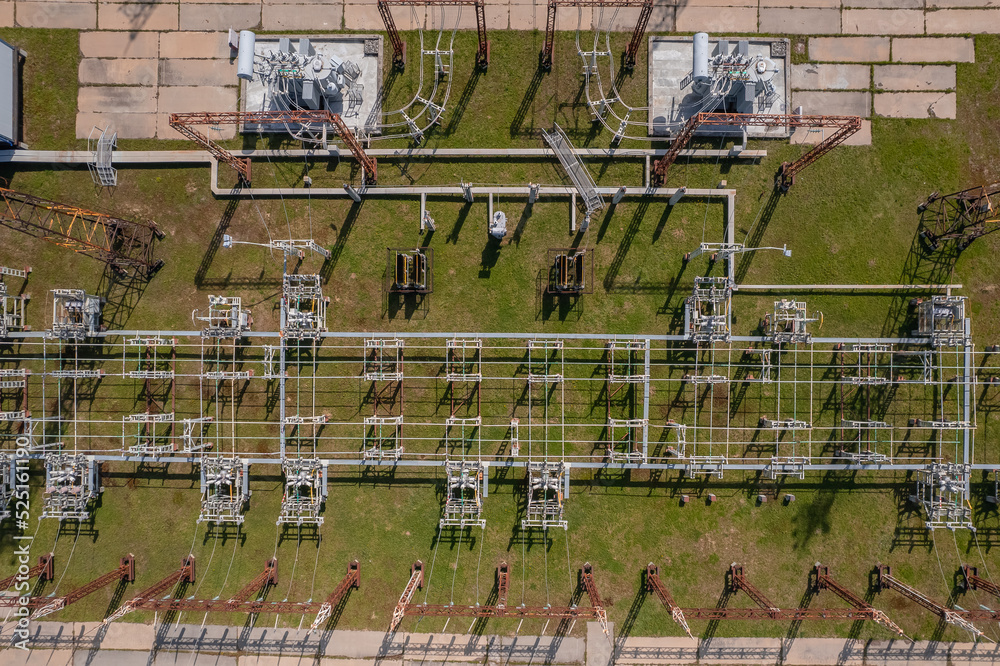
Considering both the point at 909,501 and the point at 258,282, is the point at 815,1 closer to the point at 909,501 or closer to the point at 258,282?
the point at 909,501

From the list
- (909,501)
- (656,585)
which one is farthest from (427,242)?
(909,501)

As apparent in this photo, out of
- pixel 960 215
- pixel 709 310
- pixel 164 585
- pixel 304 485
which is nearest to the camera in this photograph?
pixel 164 585

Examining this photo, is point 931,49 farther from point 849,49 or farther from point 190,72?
point 190,72

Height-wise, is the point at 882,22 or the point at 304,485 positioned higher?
the point at 882,22

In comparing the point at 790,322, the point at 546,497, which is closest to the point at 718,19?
the point at 790,322

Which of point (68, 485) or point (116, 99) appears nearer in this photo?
point (68, 485)

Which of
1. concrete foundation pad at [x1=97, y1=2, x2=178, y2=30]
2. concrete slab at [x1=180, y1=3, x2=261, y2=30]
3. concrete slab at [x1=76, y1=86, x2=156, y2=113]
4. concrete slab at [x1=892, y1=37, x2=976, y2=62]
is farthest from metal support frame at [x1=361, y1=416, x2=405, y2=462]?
concrete slab at [x1=892, y1=37, x2=976, y2=62]

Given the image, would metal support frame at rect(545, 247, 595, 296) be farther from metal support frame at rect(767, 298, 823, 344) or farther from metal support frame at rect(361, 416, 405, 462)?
metal support frame at rect(361, 416, 405, 462)

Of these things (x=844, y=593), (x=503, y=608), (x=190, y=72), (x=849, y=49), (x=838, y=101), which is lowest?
(x=503, y=608)
